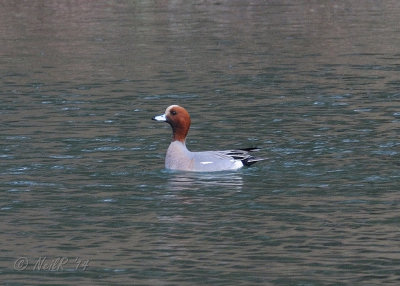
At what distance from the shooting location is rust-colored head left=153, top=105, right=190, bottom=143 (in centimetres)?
2014

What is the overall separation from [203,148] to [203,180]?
284 centimetres

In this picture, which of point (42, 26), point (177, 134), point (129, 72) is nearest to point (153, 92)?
point (129, 72)

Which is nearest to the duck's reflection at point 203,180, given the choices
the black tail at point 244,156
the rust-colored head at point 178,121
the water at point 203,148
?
A: the water at point 203,148

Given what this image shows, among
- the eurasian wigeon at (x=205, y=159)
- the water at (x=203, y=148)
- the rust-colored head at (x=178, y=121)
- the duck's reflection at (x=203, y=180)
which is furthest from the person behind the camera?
the rust-colored head at (x=178, y=121)

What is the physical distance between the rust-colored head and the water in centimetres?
68

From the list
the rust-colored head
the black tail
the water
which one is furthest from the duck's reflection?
the rust-colored head

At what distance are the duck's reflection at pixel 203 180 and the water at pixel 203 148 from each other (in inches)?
1.4

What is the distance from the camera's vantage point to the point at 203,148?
2188cm

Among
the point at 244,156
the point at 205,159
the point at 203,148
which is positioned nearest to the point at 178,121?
the point at 205,159

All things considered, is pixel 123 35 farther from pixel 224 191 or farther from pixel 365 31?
pixel 224 191

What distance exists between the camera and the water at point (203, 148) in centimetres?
1418

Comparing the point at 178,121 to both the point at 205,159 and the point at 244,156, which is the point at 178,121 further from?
the point at 244,156

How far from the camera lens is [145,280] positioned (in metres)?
13.3

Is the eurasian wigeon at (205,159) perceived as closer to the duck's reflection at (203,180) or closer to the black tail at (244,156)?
the black tail at (244,156)
